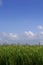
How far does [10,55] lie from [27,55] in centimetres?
79

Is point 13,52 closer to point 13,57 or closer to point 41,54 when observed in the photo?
point 13,57

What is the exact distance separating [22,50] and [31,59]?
0.73m

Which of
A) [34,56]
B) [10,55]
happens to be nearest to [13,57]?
[10,55]

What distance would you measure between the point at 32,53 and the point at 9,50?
1179 mm

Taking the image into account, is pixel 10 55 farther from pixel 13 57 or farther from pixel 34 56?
pixel 34 56

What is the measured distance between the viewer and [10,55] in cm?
1237

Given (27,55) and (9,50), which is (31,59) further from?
(9,50)

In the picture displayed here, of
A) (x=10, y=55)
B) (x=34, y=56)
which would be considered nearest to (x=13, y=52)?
(x=10, y=55)

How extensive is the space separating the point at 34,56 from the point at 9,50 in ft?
4.36

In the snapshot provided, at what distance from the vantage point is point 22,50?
501 inches

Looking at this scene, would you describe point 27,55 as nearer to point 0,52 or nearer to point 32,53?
point 32,53

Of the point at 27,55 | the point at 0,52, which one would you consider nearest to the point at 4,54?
the point at 0,52

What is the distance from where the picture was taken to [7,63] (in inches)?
480

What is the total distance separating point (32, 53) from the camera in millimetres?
12492
